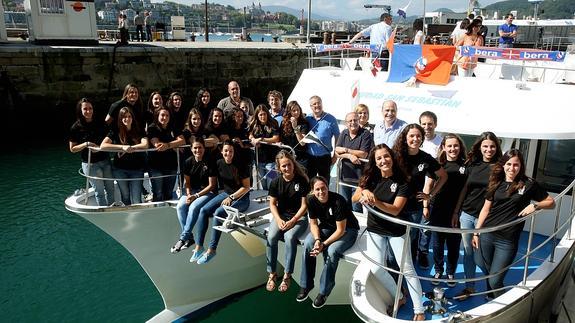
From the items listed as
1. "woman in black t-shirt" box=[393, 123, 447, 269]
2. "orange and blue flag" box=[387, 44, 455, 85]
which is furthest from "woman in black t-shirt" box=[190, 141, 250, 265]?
"orange and blue flag" box=[387, 44, 455, 85]

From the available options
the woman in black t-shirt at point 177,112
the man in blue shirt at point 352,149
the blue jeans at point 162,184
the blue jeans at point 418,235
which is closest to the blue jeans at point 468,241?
the blue jeans at point 418,235

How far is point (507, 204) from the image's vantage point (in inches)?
182

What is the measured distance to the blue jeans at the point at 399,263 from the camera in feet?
15.3

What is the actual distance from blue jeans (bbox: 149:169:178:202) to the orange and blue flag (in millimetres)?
3658

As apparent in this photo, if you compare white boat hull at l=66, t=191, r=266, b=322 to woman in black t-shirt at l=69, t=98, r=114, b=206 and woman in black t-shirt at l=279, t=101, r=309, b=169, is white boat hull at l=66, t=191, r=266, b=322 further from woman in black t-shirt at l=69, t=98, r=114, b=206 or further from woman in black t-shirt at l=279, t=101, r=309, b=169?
woman in black t-shirt at l=279, t=101, r=309, b=169

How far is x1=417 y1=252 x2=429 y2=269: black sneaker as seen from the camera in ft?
18.8

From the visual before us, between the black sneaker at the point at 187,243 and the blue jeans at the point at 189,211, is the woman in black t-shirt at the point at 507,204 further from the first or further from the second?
the black sneaker at the point at 187,243

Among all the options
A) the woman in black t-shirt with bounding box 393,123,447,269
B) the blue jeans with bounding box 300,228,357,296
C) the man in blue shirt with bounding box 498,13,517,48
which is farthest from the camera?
the man in blue shirt with bounding box 498,13,517,48

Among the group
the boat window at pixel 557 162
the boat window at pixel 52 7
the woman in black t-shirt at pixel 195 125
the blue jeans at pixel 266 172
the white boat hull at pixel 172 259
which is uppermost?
the boat window at pixel 52 7

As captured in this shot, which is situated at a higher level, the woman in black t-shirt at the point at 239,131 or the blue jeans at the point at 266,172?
the woman in black t-shirt at the point at 239,131

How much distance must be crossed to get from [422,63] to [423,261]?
Answer: 10.3ft

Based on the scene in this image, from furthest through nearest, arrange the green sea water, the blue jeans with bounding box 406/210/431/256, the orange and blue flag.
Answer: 1. the green sea water
2. the orange and blue flag
3. the blue jeans with bounding box 406/210/431/256

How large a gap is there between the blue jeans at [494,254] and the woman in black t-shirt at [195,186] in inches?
125

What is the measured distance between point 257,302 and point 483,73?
241 inches
